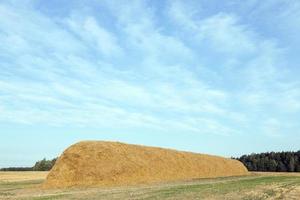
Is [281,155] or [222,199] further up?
[281,155]

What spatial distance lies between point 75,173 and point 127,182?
4.76 metres

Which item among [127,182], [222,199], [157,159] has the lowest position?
[222,199]

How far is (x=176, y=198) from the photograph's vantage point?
2341cm

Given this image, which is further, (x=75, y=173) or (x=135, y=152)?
(x=135, y=152)

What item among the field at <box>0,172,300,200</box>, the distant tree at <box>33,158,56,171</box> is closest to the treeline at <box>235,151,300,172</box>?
the distant tree at <box>33,158,56,171</box>

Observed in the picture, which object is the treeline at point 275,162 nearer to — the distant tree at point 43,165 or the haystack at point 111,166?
the distant tree at point 43,165

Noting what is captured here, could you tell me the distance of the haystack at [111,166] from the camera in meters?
44.8

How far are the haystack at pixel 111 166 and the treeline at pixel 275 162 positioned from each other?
66.6 meters

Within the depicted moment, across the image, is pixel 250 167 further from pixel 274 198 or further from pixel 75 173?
pixel 274 198

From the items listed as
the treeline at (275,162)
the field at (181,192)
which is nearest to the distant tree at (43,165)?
the treeline at (275,162)

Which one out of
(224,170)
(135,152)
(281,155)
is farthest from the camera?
(281,155)

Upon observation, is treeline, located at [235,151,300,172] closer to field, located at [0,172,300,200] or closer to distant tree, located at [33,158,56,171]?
distant tree, located at [33,158,56,171]

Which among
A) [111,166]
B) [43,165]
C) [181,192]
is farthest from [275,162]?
[181,192]

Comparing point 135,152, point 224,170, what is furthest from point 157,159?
point 224,170
